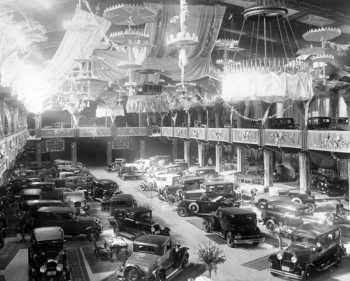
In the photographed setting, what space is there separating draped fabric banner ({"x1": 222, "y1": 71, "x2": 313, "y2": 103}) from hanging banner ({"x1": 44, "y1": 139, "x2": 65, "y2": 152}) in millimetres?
39997

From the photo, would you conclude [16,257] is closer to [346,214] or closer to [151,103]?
[346,214]

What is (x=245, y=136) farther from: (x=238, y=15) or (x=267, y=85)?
(x=267, y=85)

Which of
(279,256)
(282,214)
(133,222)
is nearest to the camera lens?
(279,256)

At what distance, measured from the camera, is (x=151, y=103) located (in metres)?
36.0

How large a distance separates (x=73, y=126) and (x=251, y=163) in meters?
22.7

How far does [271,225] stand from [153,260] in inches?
320

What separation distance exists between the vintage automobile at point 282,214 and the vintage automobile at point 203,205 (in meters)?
2.48

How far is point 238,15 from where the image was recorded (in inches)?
922

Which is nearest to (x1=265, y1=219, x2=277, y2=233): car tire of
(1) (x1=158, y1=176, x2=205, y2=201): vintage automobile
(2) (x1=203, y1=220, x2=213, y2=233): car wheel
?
(2) (x1=203, y1=220, x2=213, y2=233): car wheel

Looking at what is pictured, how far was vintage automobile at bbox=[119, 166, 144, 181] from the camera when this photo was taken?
3631 cm

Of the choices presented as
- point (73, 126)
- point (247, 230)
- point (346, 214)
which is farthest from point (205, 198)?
point (73, 126)

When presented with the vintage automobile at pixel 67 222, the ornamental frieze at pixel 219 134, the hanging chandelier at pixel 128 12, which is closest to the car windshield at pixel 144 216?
the vintage automobile at pixel 67 222

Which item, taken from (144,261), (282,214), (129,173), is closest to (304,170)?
(282,214)

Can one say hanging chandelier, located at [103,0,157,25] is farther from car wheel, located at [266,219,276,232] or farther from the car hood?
car wheel, located at [266,219,276,232]
